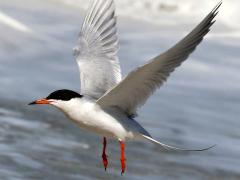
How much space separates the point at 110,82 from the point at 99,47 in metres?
0.53

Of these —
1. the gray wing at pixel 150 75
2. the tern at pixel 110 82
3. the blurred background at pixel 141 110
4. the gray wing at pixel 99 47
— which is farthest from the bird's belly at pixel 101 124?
the blurred background at pixel 141 110

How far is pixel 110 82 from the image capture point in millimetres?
6676

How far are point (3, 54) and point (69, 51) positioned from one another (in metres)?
0.89

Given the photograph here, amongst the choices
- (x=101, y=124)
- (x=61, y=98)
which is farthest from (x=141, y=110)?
(x=61, y=98)

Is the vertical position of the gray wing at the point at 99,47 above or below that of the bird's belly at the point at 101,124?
above

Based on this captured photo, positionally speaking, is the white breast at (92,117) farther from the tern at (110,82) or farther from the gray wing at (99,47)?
the gray wing at (99,47)

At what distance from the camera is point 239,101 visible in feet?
31.6

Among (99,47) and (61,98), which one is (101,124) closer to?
(61,98)

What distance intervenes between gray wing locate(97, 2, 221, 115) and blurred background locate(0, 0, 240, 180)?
110cm

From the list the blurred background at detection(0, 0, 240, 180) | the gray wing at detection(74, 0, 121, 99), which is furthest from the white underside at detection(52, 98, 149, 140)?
the blurred background at detection(0, 0, 240, 180)

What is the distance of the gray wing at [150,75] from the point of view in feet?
18.4

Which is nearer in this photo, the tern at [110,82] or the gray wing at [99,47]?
the tern at [110,82]

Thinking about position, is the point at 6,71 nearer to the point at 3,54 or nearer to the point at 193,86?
the point at 3,54

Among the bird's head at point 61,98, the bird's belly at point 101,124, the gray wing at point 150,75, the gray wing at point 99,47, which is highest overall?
the gray wing at point 99,47
